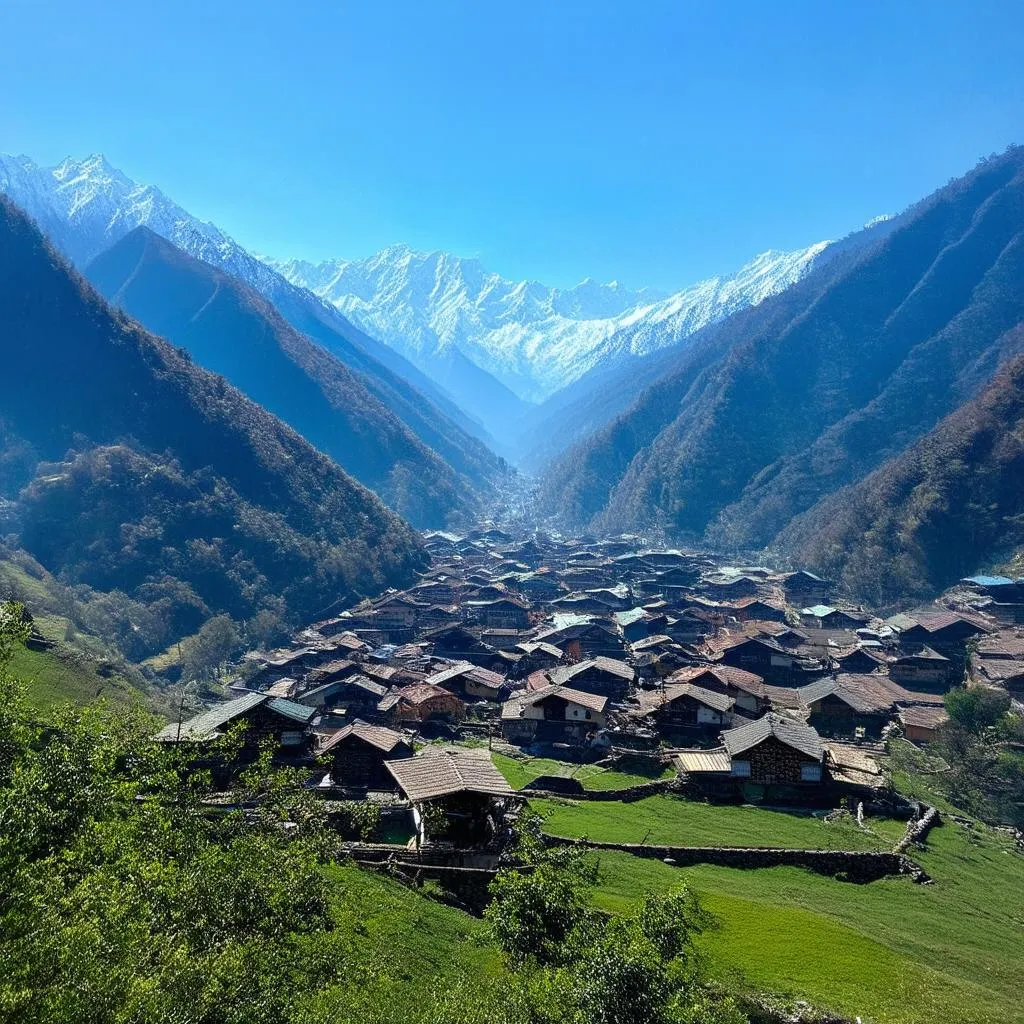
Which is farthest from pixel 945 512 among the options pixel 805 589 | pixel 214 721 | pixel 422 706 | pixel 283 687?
pixel 214 721

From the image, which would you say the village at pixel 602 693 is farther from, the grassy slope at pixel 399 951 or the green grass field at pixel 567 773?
the grassy slope at pixel 399 951

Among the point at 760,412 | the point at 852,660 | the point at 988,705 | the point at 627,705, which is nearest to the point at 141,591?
the point at 627,705

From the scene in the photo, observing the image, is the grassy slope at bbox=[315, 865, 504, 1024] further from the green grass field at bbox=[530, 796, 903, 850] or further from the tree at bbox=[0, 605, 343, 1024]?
the green grass field at bbox=[530, 796, 903, 850]

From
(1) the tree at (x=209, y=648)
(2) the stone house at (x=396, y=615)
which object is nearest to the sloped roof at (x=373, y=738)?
(1) the tree at (x=209, y=648)

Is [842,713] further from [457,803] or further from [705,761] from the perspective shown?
[457,803]

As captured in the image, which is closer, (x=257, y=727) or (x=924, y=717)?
(x=257, y=727)

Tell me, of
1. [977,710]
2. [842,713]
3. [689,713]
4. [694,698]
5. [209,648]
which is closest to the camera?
[977,710]
